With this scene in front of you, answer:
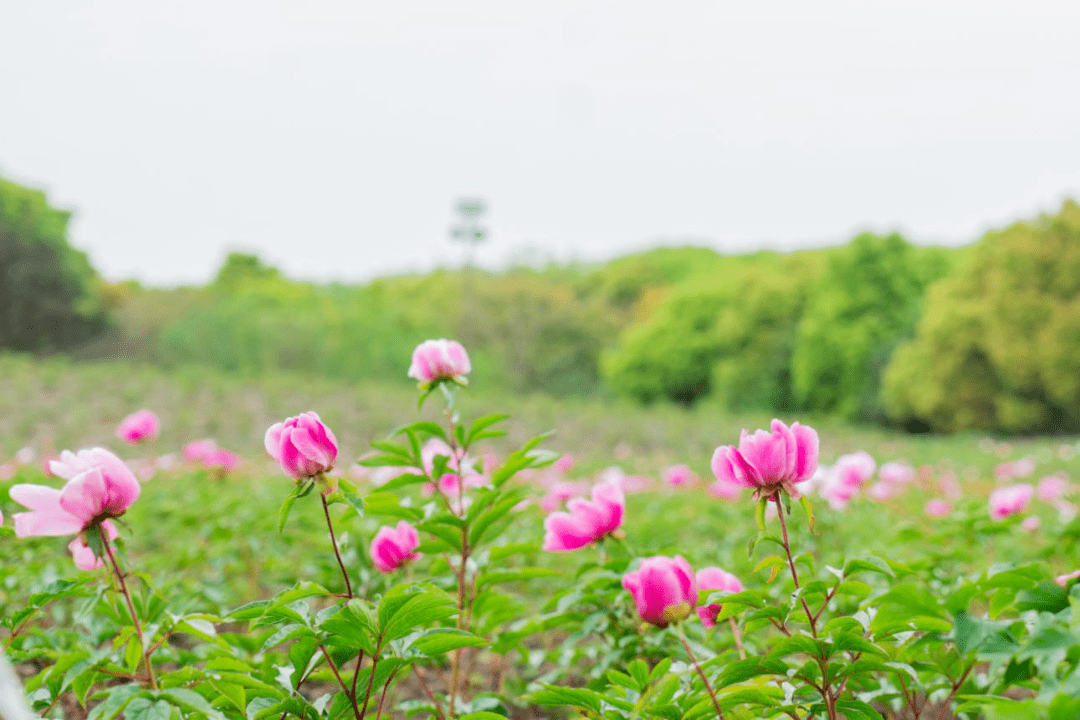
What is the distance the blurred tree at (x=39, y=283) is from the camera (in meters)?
21.6

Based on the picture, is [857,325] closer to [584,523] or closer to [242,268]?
[584,523]

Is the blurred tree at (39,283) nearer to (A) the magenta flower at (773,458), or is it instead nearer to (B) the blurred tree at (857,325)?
(B) the blurred tree at (857,325)

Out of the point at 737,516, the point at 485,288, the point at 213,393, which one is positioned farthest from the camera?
the point at 485,288

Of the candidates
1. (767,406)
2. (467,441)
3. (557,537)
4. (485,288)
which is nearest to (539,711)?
(557,537)

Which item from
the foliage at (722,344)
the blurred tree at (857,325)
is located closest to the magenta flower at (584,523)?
the blurred tree at (857,325)

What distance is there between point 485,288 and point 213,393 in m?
12.7

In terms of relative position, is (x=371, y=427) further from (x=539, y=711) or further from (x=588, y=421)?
(x=539, y=711)

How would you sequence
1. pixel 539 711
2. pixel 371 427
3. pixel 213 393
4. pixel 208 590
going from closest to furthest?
1. pixel 208 590
2. pixel 539 711
3. pixel 371 427
4. pixel 213 393

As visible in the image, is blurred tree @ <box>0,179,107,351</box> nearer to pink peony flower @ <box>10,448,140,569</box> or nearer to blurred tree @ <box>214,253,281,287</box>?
blurred tree @ <box>214,253,281,287</box>

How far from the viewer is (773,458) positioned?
93 centimetres

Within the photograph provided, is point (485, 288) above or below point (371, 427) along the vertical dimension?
above

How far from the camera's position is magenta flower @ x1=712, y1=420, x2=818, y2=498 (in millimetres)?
928

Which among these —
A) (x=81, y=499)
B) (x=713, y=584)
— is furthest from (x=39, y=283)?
(x=713, y=584)

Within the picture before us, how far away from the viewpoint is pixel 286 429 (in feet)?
3.03
